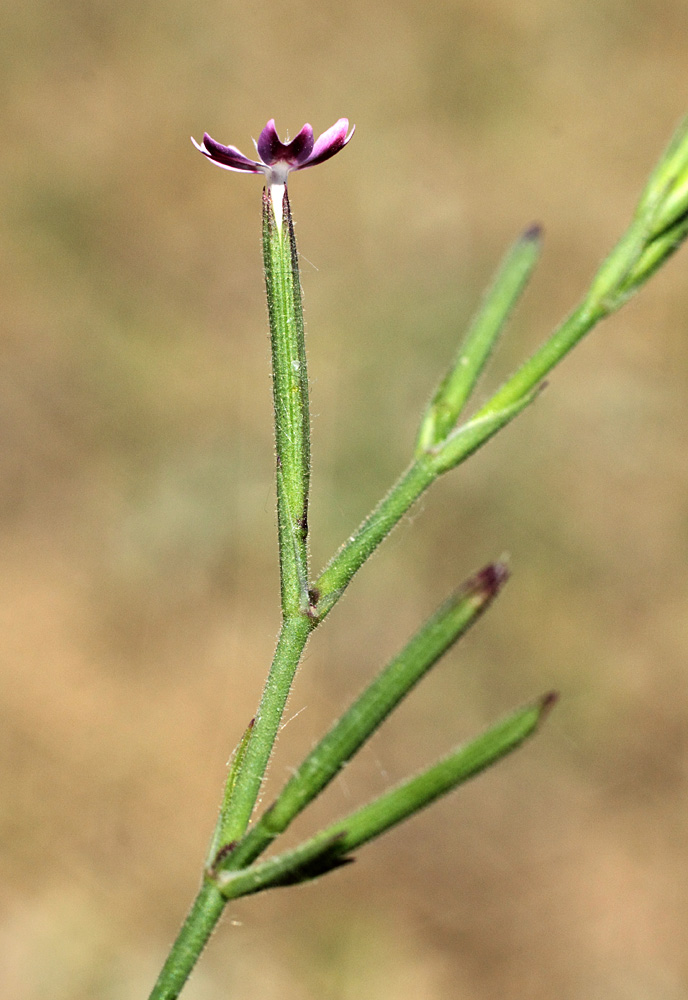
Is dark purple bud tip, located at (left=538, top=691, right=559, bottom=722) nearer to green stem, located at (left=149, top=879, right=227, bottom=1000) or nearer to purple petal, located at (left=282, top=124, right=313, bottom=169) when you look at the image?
green stem, located at (left=149, top=879, right=227, bottom=1000)

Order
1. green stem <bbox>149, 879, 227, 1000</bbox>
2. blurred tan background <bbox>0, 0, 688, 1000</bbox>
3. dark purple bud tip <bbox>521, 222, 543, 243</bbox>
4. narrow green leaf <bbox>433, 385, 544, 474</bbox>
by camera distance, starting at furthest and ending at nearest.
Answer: blurred tan background <bbox>0, 0, 688, 1000</bbox>, dark purple bud tip <bbox>521, 222, 543, 243</bbox>, narrow green leaf <bbox>433, 385, 544, 474</bbox>, green stem <bbox>149, 879, 227, 1000</bbox>

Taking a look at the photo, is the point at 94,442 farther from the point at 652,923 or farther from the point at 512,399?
the point at 512,399

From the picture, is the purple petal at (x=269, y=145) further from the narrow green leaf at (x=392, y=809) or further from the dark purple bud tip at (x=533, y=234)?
the narrow green leaf at (x=392, y=809)

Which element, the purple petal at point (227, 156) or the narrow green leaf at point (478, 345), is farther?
the narrow green leaf at point (478, 345)

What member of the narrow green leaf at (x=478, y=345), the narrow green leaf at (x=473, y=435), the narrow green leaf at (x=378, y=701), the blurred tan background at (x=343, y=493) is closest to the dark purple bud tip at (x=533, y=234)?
the narrow green leaf at (x=478, y=345)

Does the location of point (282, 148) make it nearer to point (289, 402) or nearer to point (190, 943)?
point (289, 402)

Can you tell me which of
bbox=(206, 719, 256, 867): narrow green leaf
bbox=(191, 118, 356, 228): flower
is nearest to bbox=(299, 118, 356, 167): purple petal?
bbox=(191, 118, 356, 228): flower

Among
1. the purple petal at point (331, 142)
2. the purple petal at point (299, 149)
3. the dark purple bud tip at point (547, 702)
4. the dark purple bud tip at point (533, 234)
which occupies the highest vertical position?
the purple petal at point (299, 149)

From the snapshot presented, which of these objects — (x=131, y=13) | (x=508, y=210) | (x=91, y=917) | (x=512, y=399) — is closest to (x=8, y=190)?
(x=131, y=13)
